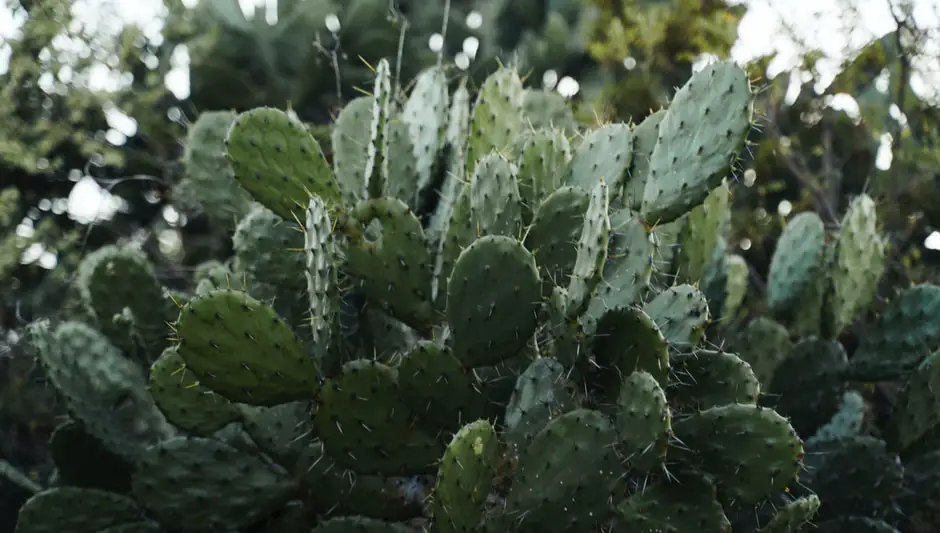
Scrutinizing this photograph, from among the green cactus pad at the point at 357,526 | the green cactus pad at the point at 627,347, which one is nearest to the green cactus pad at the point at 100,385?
the green cactus pad at the point at 357,526

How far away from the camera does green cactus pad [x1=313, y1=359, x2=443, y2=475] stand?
1896 millimetres

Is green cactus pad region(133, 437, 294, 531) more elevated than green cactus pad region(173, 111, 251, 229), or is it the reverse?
green cactus pad region(173, 111, 251, 229)

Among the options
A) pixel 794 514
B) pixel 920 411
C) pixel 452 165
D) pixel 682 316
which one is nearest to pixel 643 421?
pixel 682 316

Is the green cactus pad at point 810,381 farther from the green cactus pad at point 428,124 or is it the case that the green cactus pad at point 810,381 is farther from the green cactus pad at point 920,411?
the green cactus pad at point 428,124

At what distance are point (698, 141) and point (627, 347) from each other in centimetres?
46

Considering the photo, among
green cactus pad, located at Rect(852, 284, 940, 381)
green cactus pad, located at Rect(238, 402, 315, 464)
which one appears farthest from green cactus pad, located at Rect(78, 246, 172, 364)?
green cactus pad, located at Rect(852, 284, 940, 381)

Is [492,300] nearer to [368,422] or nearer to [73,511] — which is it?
[368,422]

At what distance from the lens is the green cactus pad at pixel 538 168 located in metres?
2.12

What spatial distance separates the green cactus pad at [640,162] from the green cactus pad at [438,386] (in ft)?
1.74

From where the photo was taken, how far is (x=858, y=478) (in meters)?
2.33

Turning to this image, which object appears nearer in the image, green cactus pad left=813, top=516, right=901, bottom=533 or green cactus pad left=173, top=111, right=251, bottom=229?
green cactus pad left=813, top=516, right=901, bottom=533

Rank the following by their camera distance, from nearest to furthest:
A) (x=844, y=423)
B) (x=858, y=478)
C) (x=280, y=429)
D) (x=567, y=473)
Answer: (x=567, y=473), (x=280, y=429), (x=858, y=478), (x=844, y=423)

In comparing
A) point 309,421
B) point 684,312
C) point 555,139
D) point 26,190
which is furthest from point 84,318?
point 684,312

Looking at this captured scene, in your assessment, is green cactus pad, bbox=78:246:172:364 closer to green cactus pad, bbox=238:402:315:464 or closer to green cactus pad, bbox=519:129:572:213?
green cactus pad, bbox=238:402:315:464
